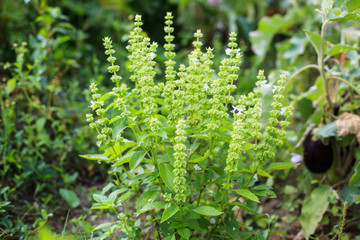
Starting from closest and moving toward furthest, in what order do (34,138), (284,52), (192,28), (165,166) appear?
(165,166)
(34,138)
(284,52)
(192,28)

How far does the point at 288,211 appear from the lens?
184 centimetres

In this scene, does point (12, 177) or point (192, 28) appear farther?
point (192, 28)

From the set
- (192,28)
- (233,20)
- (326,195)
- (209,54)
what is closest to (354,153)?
(326,195)

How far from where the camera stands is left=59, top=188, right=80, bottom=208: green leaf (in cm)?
168

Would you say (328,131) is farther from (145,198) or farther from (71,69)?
(71,69)

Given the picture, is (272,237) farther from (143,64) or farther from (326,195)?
(143,64)

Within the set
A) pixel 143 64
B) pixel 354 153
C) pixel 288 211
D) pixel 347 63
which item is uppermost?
pixel 143 64

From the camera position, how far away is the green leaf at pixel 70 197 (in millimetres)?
1684

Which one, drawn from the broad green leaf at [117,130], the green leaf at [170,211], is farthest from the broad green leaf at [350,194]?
the broad green leaf at [117,130]

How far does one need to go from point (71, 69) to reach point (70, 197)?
1.26 metres

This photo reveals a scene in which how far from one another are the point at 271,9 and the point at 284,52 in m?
1.31

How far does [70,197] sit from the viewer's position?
1.70 meters

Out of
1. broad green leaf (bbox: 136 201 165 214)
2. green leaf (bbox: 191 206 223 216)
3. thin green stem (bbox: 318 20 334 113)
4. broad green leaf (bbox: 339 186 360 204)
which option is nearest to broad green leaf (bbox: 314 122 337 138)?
thin green stem (bbox: 318 20 334 113)

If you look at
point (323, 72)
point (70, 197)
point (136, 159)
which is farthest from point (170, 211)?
point (323, 72)
